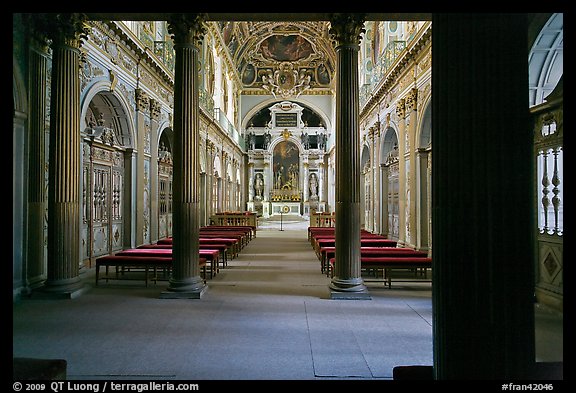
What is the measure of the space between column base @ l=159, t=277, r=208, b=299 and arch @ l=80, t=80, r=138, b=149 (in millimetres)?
5506

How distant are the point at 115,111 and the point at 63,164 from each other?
5.10 metres

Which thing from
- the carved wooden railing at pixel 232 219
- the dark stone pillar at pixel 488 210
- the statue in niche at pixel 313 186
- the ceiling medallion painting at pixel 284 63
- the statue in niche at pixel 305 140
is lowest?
the carved wooden railing at pixel 232 219

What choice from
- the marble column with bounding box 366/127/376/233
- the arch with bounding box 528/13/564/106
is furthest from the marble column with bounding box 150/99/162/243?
the arch with bounding box 528/13/564/106

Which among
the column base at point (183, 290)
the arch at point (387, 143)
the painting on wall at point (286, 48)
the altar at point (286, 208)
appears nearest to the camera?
the column base at point (183, 290)

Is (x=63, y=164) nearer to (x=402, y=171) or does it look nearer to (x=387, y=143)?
(x=402, y=171)

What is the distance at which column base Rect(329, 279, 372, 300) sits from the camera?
7.24 metres

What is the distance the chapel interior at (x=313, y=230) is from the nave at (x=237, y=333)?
0.04 metres

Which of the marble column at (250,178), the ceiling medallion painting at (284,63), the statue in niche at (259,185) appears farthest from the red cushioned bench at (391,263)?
the marble column at (250,178)

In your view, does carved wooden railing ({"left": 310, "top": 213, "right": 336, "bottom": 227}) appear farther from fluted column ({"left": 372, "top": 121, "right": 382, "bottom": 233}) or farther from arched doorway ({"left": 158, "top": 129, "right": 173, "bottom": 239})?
arched doorway ({"left": 158, "top": 129, "right": 173, "bottom": 239})

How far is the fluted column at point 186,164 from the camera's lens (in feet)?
23.9

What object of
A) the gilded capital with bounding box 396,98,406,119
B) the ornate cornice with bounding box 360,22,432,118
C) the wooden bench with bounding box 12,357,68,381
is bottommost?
the wooden bench with bounding box 12,357,68,381

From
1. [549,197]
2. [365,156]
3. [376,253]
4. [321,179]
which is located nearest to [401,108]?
[376,253]

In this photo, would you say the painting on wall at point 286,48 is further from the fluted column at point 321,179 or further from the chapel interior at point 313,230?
the chapel interior at point 313,230
